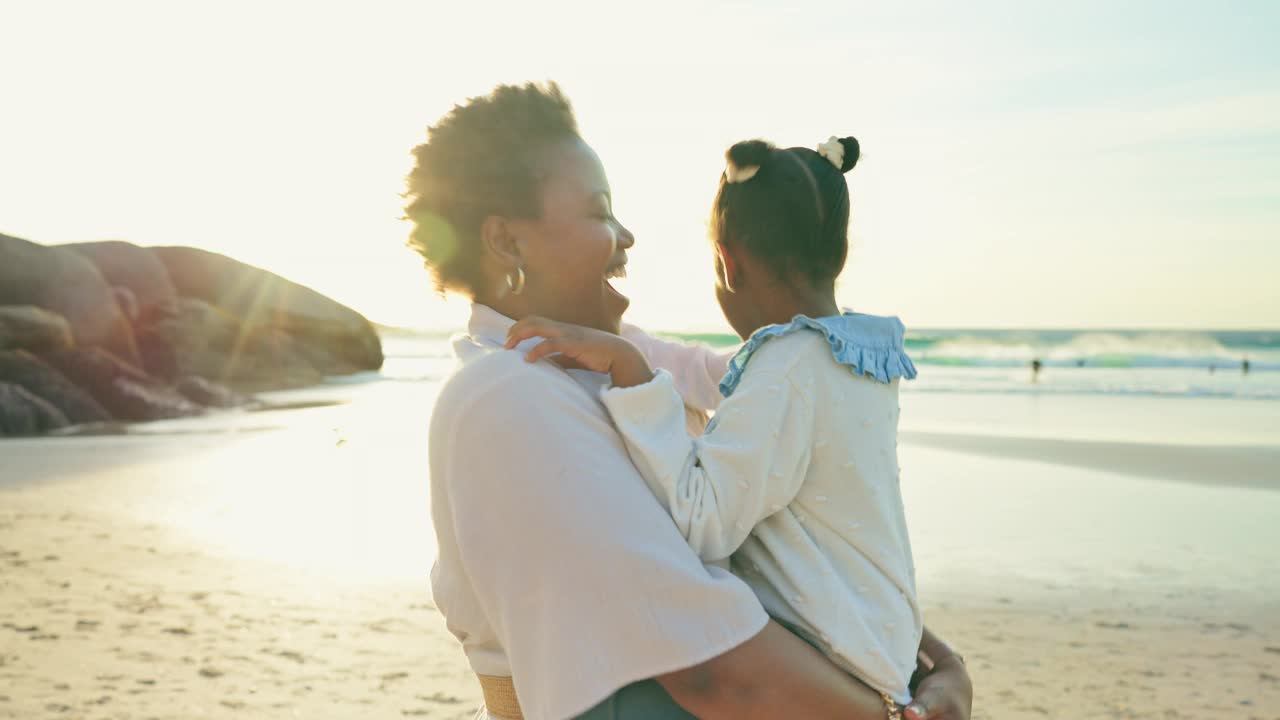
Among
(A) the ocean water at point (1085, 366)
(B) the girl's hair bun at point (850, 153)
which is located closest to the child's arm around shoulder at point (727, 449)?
(B) the girl's hair bun at point (850, 153)

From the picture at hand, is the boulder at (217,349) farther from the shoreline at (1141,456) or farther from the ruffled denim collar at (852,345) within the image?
the ruffled denim collar at (852,345)

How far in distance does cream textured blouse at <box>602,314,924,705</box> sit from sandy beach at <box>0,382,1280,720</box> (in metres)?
3.18

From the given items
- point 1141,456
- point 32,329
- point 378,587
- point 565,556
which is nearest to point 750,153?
point 565,556

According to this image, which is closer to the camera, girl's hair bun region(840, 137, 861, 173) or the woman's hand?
the woman's hand

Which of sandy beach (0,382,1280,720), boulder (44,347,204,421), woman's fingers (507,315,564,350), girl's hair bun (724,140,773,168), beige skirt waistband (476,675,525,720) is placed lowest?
sandy beach (0,382,1280,720)

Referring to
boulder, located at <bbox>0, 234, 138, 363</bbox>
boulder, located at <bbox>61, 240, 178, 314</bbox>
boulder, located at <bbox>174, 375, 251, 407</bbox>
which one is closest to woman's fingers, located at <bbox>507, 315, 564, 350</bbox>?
boulder, located at <bbox>0, 234, 138, 363</bbox>

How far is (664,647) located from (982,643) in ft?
15.2

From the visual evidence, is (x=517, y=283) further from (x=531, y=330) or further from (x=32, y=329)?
(x=32, y=329)

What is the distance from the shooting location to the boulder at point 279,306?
20109 millimetres

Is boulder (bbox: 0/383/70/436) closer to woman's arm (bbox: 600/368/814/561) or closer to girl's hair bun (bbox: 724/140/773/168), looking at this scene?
girl's hair bun (bbox: 724/140/773/168)

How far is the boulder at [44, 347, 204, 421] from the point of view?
578 inches

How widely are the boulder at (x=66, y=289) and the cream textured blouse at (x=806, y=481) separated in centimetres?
1559

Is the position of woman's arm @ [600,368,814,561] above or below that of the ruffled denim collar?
below

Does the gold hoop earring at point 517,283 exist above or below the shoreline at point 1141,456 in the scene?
above
